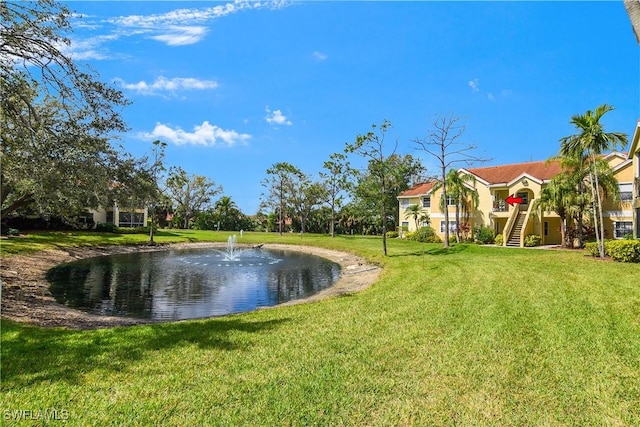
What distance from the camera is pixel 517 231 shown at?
102ft

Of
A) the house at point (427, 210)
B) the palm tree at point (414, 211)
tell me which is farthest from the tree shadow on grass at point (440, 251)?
the palm tree at point (414, 211)

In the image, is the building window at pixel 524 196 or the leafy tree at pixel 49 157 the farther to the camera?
the building window at pixel 524 196

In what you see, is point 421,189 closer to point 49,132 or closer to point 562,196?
point 562,196

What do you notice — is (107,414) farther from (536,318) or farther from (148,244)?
(148,244)

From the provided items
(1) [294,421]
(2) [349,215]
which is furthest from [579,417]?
(2) [349,215]

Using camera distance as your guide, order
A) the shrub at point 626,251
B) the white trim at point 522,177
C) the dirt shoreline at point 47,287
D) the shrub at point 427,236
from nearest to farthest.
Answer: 1. the dirt shoreline at point 47,287
2. the shrub at point 626,251
3. the white trim at point 522,177
4. the shrub at point 427,236

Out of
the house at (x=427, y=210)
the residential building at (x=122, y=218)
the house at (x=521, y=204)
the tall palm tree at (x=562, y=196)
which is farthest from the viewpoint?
the residential building at (x=122, y=218)

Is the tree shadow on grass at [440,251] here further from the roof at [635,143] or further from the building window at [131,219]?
the building window at [131,219]

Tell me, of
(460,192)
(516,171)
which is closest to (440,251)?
(460,192)

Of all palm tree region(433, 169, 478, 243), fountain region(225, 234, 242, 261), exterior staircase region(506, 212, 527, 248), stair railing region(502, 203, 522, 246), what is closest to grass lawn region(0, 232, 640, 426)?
stair railing region(502, 203, 522, 246)

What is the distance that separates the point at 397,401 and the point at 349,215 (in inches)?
2253

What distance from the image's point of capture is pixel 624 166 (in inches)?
1024

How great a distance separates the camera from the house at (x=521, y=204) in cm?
2609

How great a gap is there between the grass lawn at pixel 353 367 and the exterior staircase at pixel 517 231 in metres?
21.1
